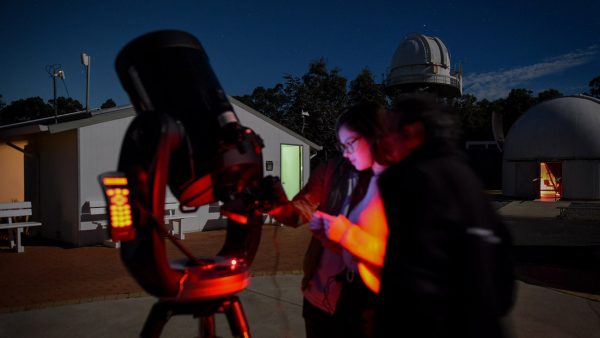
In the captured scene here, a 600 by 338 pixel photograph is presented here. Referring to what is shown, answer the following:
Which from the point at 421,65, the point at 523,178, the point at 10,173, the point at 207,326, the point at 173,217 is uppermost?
the point at 421,65

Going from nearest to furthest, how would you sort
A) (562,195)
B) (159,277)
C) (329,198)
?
(159,277) < (329,198) < (562,195)

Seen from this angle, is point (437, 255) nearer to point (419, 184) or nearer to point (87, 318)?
point (419, 184)

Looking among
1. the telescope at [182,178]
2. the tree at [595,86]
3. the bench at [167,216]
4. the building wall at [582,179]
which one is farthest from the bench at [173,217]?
the tree at [595,86]

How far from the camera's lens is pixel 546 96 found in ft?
144

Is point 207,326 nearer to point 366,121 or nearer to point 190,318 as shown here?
point 366,121

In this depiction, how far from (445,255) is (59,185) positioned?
33.3 ft

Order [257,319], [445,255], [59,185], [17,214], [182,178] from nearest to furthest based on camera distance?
[445,255], [182,178], [257,319], [17,214], [59,185]

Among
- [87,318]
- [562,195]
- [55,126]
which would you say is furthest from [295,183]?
[562,195]

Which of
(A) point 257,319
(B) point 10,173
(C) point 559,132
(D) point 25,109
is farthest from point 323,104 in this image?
(D) point 25,109

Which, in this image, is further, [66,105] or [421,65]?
[66,105]

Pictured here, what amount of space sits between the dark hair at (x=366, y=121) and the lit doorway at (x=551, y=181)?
81.9ft

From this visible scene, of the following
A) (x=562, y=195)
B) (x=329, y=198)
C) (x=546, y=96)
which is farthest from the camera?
(x=546, y=96)

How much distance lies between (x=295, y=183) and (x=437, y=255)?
509 inches

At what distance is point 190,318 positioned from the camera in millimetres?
4211
